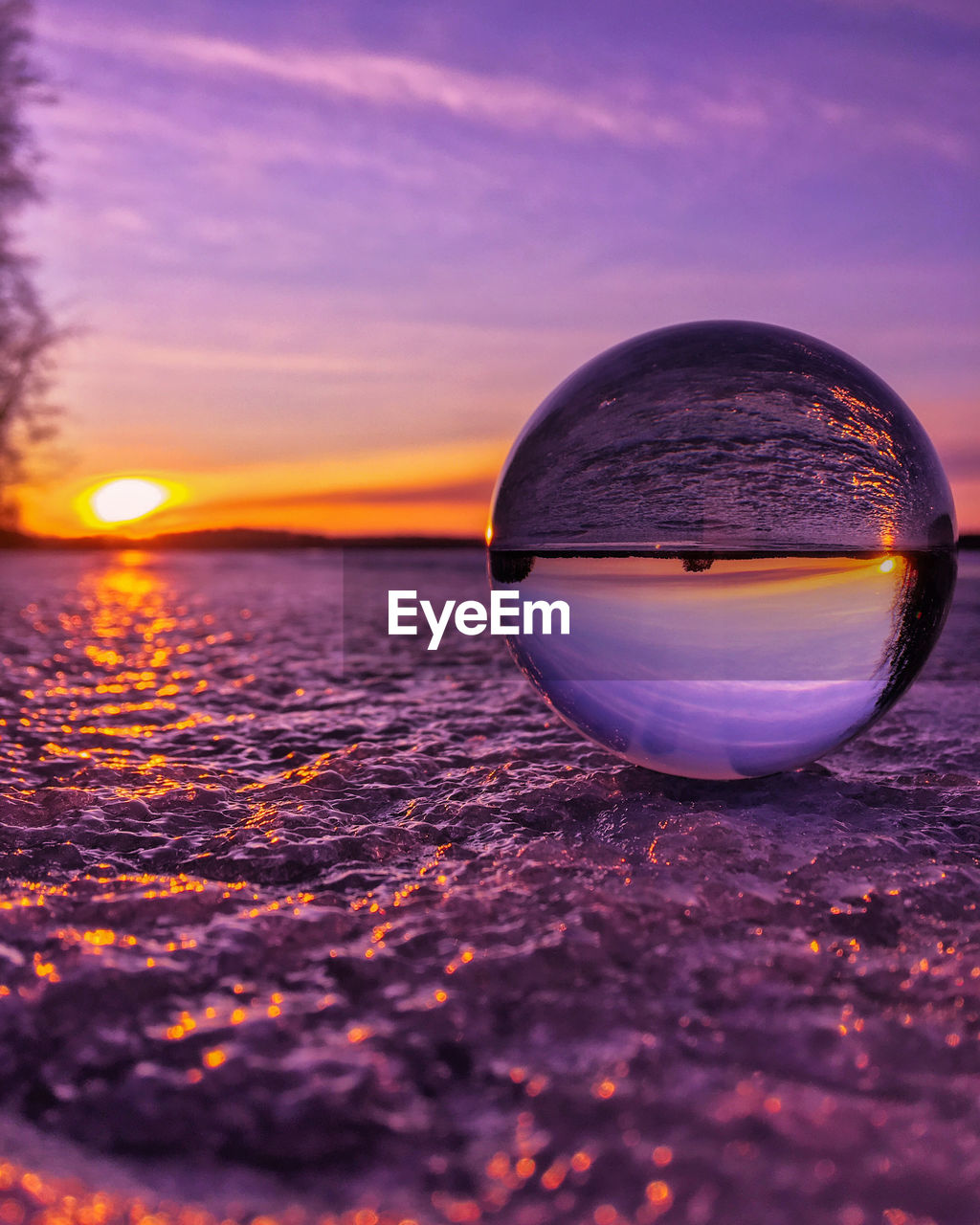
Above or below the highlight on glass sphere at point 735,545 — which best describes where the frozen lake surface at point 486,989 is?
below

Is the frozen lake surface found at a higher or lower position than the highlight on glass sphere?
lower

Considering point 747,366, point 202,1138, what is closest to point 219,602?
point 747,366

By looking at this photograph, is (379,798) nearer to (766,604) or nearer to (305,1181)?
(766,604)

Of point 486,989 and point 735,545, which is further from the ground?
point 735,545

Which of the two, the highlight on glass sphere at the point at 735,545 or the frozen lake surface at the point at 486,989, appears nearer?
the frozen lake surface at the point at 486,989

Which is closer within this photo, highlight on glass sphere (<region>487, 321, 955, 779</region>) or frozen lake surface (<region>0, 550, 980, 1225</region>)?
frozen lake surface (<region>0, 550, 980, 1225</region>)
